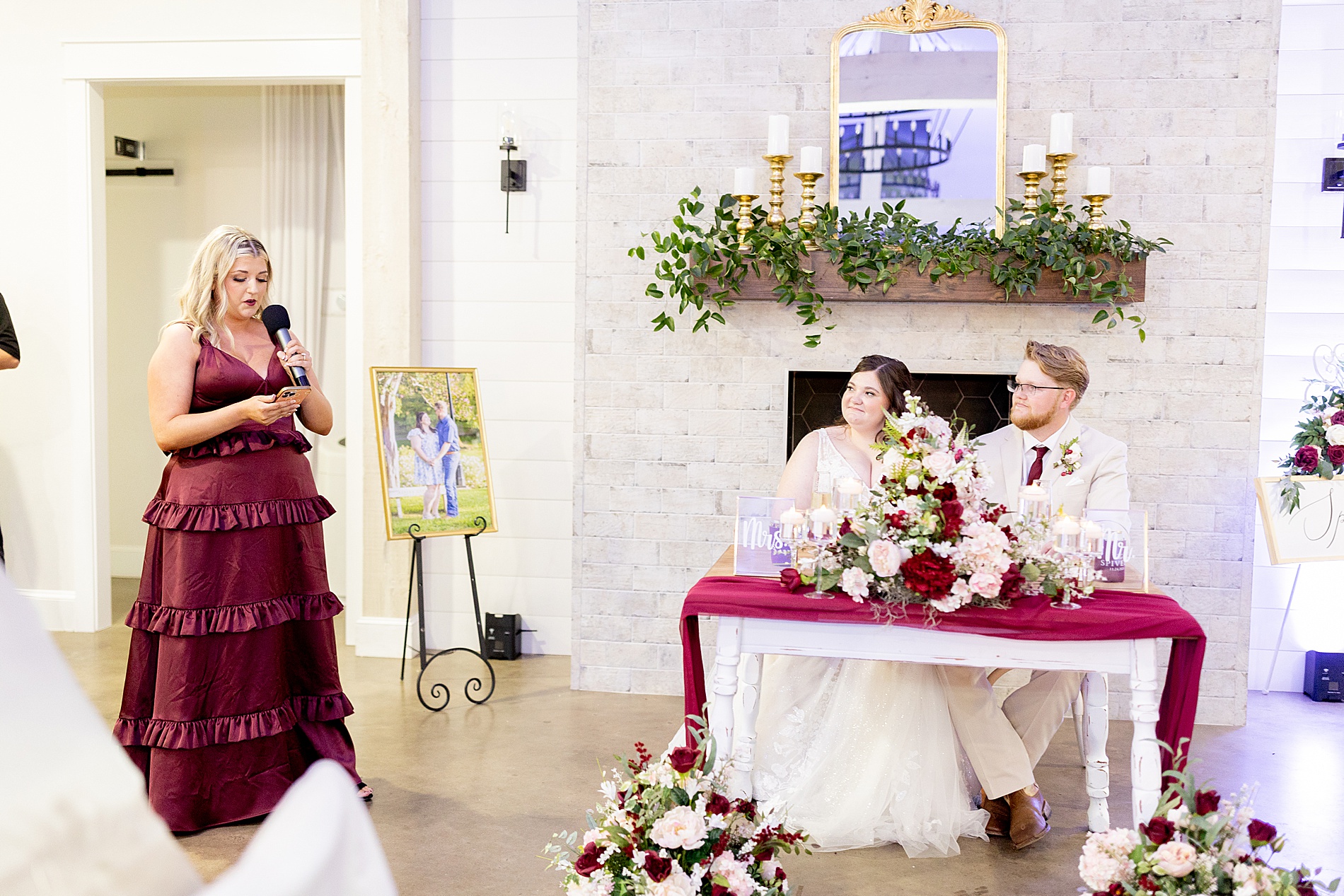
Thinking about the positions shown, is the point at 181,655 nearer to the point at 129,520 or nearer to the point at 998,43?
the point at 998,43

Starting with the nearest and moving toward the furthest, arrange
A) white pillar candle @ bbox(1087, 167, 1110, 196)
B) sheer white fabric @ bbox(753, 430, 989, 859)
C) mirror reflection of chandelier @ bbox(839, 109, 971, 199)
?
sheer white fabric @ bbox(753, 430, 989, 859), white pillar candle @ bbox(1087, 167, 1110, 196), mirror reflection of chandelier @ bbox(839, 109, 971, 199)

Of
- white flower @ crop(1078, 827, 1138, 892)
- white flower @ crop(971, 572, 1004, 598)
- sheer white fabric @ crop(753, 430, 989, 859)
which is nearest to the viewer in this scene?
white flower @ crop(1078, 827, 1138, 892)

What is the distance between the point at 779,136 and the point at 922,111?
1.99ft

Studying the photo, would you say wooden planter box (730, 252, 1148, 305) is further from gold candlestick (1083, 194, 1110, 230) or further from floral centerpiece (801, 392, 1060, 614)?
floral centerpiece (801, 392, 1060, 614)

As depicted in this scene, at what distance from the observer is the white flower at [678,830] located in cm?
210

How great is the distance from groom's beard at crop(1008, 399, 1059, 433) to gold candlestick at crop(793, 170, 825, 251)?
41.2 inches

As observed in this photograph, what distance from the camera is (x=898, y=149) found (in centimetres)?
407

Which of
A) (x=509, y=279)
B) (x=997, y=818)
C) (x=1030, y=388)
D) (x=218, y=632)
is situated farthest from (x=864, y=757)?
(x=509, y=279)

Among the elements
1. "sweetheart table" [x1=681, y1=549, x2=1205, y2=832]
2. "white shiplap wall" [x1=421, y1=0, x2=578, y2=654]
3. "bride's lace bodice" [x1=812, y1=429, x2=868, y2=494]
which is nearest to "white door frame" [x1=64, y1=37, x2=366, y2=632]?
"white shiplap wall" [x1=421, y1=0, x2=578, y2=654]

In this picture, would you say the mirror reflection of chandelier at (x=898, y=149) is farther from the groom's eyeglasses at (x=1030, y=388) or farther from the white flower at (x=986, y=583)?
the white flower at (x=986, y=583)

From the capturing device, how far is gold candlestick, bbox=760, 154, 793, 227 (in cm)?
397

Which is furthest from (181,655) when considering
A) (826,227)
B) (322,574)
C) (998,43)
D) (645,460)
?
(998,43)

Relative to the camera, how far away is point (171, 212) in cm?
605

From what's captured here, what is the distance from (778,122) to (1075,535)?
207 cm
